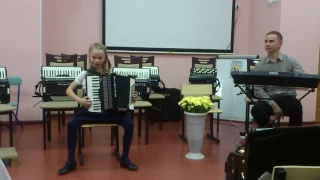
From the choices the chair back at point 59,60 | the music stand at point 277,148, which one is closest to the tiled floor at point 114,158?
the chair back at point 59,60

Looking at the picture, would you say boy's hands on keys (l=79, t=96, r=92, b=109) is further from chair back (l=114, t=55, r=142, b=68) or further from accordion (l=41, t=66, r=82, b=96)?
chair back (l=114, t=55, r=142, b=68)

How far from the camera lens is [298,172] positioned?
51.0 inches

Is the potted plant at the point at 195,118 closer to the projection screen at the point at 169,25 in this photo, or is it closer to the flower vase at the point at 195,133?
the flower vase at the point at 195,133

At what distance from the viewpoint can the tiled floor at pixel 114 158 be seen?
3.31 m

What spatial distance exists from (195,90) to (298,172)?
123 inches

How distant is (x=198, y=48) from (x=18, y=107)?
3.10m

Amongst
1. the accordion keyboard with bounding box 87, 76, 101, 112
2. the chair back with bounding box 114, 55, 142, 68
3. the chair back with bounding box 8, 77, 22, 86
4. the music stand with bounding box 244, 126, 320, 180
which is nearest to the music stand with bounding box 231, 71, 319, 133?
the accordion keyboard with bounding box 87, 76, 101, 112

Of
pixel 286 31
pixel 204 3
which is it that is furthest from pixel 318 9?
pixel 204 3

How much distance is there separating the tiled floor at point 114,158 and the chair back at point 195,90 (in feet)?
2.03

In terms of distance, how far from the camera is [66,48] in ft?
19.4

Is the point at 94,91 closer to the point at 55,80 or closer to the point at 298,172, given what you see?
the point at 55,80

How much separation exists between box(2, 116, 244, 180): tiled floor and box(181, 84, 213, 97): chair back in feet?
2.03

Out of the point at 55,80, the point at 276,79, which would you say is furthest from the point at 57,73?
the point at 276,79

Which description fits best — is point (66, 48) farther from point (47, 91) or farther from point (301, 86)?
point (301, 86)
